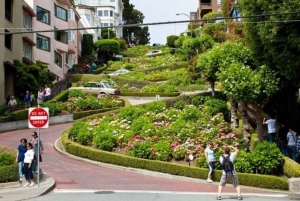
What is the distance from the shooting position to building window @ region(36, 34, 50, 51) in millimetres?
56388

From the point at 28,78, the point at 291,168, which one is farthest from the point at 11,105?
the point at 291,168

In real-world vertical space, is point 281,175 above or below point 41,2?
below

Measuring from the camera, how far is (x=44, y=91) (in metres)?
43.9

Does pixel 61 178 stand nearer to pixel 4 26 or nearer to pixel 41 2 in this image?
pixel 4 26

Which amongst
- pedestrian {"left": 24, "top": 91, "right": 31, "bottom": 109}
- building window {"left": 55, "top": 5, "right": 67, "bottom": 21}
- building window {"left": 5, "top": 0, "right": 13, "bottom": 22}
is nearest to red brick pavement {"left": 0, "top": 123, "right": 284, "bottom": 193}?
pedestrian {"left": 24, "top": 91, "right": 31, "bottom": 109}

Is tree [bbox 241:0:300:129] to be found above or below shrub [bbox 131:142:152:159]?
above

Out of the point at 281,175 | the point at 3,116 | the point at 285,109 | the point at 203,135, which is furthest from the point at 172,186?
the point at 3,116

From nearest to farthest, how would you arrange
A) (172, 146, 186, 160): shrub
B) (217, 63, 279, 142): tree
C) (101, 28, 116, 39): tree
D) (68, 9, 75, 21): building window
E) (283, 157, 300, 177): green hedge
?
1. (283, 157, 300, 177): green hedge
2. (217, 63, 279, 142): tree
3. (172, 146, 186, 160): shrub
4. (68, 9, 75, 21): building window
5. (101, 28, 116, 39): tree

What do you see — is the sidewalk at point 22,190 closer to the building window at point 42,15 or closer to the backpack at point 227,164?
the backpack at point 227,164

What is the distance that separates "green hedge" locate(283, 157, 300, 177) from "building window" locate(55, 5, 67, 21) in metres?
43.9

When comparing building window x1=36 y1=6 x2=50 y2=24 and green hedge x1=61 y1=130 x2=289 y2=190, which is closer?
green hedge x1=61 y1=130 x2=289 y2=190

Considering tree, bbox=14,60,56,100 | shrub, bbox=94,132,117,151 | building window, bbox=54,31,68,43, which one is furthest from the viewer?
building window, bbox=54,31,68,43

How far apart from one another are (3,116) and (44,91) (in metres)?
6.28

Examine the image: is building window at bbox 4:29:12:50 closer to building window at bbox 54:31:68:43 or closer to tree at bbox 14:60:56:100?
tree at bbox 14:60:56:100
